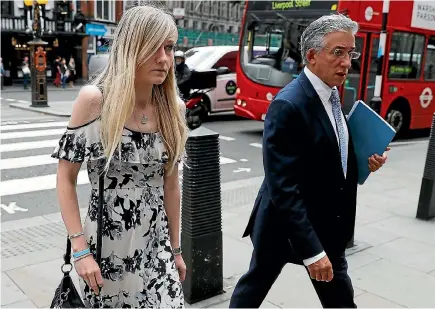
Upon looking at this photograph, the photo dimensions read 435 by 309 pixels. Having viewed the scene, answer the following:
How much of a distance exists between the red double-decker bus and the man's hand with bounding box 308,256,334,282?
8686mm

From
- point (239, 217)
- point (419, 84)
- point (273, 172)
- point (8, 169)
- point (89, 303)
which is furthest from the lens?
point (419, 84)

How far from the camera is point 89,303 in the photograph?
214cm

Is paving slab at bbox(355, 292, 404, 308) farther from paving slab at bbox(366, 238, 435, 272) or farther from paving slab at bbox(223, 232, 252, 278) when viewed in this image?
paving slab at bbox(223, 232, 252, 278)

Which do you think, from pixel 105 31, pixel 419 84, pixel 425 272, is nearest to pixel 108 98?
pixel 425 272

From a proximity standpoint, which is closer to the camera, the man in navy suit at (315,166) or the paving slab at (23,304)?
the man in navy suit at (315,166)

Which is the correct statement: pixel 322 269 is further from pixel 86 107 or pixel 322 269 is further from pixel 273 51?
pixel 273 51

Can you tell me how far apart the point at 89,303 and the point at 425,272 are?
3.21 meters

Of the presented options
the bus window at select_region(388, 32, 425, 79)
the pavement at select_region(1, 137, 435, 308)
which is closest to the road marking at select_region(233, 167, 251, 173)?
the pavement at select_region(1, 137, 435, 308)

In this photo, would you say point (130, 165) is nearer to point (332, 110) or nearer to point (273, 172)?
point (273, 172)

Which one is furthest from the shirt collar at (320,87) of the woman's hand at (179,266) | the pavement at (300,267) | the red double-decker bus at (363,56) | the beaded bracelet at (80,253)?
the red double-decker bus at (363,56)

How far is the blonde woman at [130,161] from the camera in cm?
197

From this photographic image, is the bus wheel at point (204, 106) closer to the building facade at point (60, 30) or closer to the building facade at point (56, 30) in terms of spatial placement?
the building facade at point (60, 30)

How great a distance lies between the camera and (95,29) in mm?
35500

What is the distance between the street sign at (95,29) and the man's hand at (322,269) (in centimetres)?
3504
